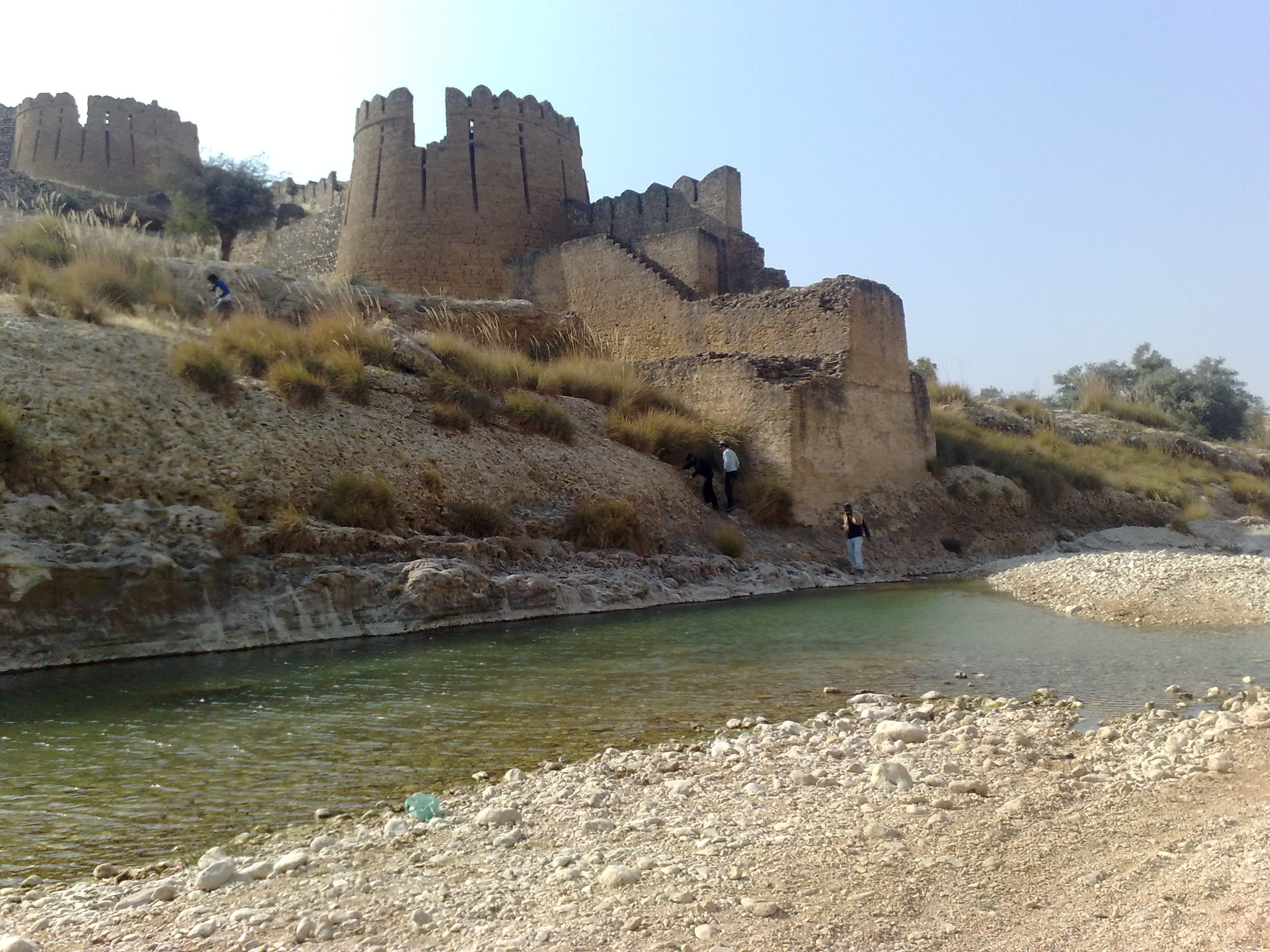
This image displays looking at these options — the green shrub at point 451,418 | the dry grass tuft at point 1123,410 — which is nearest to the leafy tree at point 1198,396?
the dry grass tuft at point 1123,410

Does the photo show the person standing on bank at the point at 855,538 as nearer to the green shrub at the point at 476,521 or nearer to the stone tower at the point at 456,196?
the green shrub at the point at 476,521

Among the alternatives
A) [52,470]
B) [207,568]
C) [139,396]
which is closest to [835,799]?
[207,568]

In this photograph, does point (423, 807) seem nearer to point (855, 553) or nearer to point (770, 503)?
point (770, 503)

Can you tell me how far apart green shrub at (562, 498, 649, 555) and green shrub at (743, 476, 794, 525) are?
279 cm

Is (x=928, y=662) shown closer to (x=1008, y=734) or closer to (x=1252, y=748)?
(x=1008, y=734)

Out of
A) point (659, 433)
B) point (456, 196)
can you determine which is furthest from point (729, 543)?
point (456, 196)

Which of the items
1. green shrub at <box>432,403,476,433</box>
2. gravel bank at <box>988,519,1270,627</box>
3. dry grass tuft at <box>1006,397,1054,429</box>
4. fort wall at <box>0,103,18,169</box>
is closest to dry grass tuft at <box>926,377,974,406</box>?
dry grass tuft at <box>1006,397,1054,429</box>

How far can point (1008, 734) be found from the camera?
4.45 metres

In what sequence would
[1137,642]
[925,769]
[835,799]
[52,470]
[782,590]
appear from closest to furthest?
[835,799], [925,769], [1137,642], [52,470], [782,590]

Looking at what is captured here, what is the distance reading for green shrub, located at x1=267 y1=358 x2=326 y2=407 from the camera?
10.5 metres

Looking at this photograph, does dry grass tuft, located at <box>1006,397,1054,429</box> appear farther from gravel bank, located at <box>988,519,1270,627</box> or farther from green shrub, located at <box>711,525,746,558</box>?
green shrub, located at <box>711,525,746,558</box>

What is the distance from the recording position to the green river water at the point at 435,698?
3705 millimetres

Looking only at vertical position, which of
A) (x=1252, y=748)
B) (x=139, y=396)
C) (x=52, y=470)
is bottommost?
(x=1252, y=748)

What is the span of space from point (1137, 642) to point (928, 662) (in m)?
1.96
